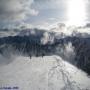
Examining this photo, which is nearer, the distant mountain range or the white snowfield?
the white snowfield

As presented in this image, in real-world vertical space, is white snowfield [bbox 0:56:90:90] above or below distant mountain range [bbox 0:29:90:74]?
→ below

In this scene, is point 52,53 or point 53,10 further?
point 52,53

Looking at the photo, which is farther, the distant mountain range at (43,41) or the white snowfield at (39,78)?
the distant mountain range at (43,41)

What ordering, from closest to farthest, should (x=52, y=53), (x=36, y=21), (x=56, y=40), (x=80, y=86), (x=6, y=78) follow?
(x=6, y=78), (x=80, y=86), (x=36, y=21), (x=56, y=40), (x=52, y=53)

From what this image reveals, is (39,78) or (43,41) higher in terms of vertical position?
(43,41)

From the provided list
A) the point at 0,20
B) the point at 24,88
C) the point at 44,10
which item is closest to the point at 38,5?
the point at 44,10

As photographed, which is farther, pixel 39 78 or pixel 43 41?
pixel 43 41

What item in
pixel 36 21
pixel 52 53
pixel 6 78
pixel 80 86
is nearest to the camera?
pixel 6 78

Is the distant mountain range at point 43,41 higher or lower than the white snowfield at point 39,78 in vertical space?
higher

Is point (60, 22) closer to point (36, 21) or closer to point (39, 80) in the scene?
point (36, 21)

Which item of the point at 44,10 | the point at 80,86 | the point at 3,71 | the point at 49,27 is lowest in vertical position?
the point at 80,86

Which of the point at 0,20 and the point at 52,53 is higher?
the point at 0,20
